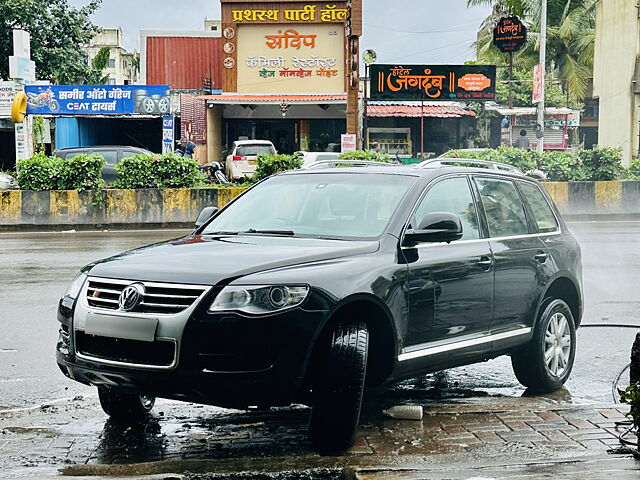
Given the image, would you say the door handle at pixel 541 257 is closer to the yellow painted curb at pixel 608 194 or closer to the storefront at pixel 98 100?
the yellow painted curb at pixel 608 194

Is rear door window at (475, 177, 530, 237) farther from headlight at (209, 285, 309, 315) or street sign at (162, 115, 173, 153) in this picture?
street sign at (162, 115, 173, 153)

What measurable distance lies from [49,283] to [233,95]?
2944 cm

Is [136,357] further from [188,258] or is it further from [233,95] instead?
[233,95]

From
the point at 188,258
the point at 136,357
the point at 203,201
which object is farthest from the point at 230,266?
the point at 203,201

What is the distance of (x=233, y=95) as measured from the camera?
41125 millimetres

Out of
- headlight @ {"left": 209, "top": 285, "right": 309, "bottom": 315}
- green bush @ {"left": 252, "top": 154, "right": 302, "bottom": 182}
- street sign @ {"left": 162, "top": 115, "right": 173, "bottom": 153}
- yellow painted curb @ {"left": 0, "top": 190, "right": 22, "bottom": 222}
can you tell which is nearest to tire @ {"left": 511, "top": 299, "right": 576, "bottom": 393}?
headlight @ {"left": 209, "top": 285, "right": 309, "bottom": 315}

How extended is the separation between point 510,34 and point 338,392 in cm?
4017

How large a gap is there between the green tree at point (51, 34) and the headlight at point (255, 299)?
1654 inches

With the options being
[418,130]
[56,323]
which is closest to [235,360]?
[56,323]

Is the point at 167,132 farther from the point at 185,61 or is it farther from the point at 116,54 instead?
the point at 116,54

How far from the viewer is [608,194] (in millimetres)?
24188

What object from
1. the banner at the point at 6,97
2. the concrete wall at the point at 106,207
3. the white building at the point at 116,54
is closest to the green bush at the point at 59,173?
the concrete wall at the point at 106,207

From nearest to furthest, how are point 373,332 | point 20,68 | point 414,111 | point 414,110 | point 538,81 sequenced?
point 373,332 < point 20,68 < point 538,81 < point 414,111 < point 414,110

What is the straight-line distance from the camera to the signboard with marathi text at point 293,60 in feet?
137
